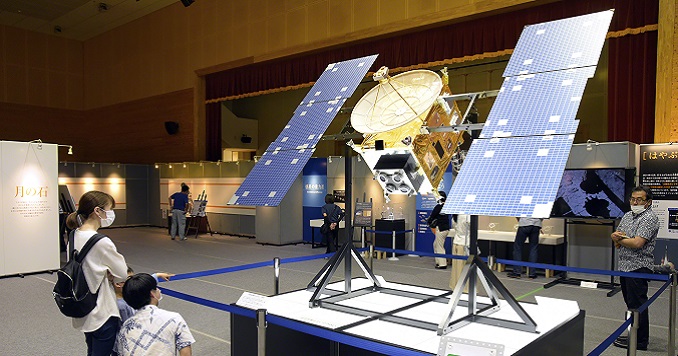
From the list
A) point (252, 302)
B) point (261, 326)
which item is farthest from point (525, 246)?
point (261, 326)

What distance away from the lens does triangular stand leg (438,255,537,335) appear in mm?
2885

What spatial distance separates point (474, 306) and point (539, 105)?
1.30m

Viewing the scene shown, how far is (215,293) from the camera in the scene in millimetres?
6828

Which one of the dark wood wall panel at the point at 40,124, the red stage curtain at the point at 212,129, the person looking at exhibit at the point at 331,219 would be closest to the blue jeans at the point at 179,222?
the red stage curtain at the point at 212,129

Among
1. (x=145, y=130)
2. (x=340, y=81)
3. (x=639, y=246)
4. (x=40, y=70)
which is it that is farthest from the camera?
(x=40, y=70)

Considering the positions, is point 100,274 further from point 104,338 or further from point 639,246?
point 639,246

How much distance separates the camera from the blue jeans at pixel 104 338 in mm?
2909

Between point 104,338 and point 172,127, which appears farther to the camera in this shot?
point 172,127

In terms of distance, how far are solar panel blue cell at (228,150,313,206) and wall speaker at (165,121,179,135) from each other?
13572mm

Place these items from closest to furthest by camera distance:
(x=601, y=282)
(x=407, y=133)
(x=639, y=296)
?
(x=407, y=133) < (x=639, y=296) < (x=601, y=282)

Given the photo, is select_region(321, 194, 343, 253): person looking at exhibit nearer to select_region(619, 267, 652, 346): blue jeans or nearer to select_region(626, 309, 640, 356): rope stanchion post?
select_region(619, 267, 652, 346): blue jeans

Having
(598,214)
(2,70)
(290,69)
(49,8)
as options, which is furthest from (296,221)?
(2,70)

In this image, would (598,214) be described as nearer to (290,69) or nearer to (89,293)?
(89,293)

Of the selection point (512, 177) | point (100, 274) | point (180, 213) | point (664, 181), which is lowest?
point (180, 213)
